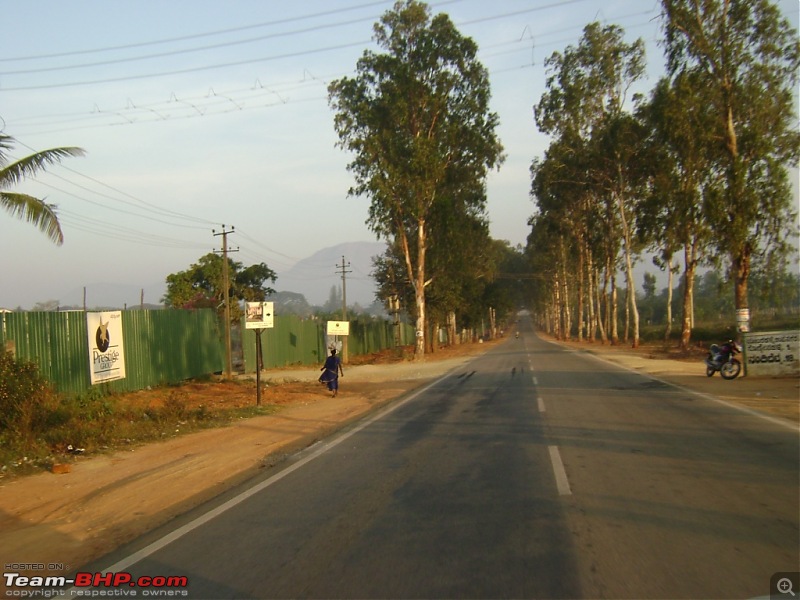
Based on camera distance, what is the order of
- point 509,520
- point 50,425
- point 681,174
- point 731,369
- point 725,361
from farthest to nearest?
point 681,174 → point 725,361 → point 731,369 → point 50,425 → point 509,520

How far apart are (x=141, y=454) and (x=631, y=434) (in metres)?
7.99

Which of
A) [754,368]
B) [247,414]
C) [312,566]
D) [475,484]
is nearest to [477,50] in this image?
[754,368]

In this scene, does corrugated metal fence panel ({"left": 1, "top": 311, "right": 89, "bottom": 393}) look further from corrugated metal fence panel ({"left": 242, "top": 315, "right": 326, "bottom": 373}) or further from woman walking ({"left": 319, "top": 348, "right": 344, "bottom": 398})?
corrugated metal fence panel ({"left": 242, "top": 315, "right": 326, "bottom": 373})

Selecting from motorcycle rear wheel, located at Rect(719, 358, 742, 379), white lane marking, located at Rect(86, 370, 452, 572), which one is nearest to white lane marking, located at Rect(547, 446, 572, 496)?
white lane marking, located at Rect(86, 370, 452, 572)

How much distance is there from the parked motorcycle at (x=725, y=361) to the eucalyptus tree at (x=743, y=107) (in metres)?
6.85

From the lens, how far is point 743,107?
1133 inches

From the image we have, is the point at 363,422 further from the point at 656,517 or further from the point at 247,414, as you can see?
the point at 656,517

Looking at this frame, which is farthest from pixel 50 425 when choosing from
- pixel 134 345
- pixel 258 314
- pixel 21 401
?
pixel 134 345

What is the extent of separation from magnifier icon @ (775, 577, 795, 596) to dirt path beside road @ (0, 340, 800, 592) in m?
5.60

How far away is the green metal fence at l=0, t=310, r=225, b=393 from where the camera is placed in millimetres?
17547

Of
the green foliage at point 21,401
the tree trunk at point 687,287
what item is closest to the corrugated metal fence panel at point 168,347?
the green foliage at point 21,401

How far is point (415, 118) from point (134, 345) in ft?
71.2

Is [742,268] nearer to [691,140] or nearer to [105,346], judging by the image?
[691,140]

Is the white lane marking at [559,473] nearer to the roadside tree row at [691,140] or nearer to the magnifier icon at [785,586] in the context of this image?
the magnifier icon at [785,586]
